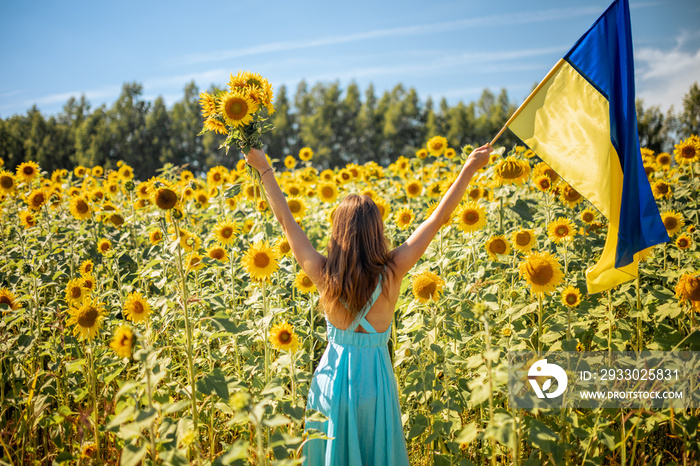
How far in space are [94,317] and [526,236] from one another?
3072 mm

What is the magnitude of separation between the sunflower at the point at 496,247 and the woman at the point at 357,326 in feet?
3.61

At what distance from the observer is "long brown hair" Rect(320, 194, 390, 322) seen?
2152mm

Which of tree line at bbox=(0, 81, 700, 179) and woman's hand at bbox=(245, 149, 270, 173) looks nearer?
woman's hand at bbox=(245, 149, 270, 173)

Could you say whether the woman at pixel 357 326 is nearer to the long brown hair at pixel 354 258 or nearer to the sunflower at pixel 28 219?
the long brown hair at pixel 354 258

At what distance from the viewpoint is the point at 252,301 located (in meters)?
3.03

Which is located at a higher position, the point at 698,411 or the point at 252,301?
the point at 252,301

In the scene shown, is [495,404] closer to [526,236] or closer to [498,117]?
[526,236]

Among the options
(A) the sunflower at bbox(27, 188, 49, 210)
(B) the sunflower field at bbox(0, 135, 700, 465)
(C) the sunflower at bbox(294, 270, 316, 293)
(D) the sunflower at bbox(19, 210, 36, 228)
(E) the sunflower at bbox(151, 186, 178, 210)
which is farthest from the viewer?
(D) the sunflower at bbox(19, 210, 36, 228)

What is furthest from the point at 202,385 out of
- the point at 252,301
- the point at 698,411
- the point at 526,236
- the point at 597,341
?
the point at 698,411

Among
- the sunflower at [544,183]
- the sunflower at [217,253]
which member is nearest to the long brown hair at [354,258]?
the sunflower at [217,253]

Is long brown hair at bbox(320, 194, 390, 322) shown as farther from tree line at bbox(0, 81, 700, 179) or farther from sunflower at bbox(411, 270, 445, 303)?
tree line at bbox(0, 81, 700, 179)

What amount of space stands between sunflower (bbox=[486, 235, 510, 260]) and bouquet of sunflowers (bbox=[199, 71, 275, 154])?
6.41ft

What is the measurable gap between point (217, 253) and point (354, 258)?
197 centimetres

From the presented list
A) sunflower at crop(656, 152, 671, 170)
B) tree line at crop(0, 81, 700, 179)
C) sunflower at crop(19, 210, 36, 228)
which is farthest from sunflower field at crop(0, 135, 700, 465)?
tree line at crop(0, 81, 700, 179)
